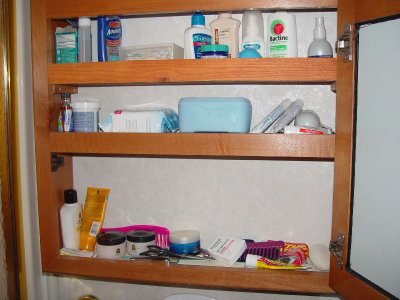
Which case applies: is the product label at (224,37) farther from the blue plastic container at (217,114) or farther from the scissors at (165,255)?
the scissors at (165,255)

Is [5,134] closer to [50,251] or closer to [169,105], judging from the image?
[50,251]

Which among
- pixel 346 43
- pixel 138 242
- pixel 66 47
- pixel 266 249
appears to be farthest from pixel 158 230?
pixel 346 43

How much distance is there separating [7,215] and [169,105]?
0.50 meters

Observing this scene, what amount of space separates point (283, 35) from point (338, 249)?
0.48m

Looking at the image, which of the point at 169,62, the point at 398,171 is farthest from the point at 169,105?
the point at 398,171

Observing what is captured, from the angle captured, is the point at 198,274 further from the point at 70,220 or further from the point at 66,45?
the point at 66,45

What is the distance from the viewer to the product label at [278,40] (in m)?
Result: 0.80

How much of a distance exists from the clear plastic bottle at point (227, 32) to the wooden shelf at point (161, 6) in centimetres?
5

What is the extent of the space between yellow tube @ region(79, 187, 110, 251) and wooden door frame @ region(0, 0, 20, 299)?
0.57ft

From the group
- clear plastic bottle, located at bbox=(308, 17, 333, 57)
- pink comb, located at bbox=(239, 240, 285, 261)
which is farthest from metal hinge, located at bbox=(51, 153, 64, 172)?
clear plastic bottle, located at bbox=(308, 17, 333, 57)

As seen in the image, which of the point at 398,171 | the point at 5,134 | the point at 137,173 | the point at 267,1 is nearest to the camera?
the point at 398,171

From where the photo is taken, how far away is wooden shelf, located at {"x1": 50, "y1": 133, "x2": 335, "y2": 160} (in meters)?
0.75

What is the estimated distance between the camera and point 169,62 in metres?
0.78

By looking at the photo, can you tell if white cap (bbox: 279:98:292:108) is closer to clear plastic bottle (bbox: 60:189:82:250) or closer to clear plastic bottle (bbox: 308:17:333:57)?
clear plastic bottle (bbox: 308:17:333:57)
